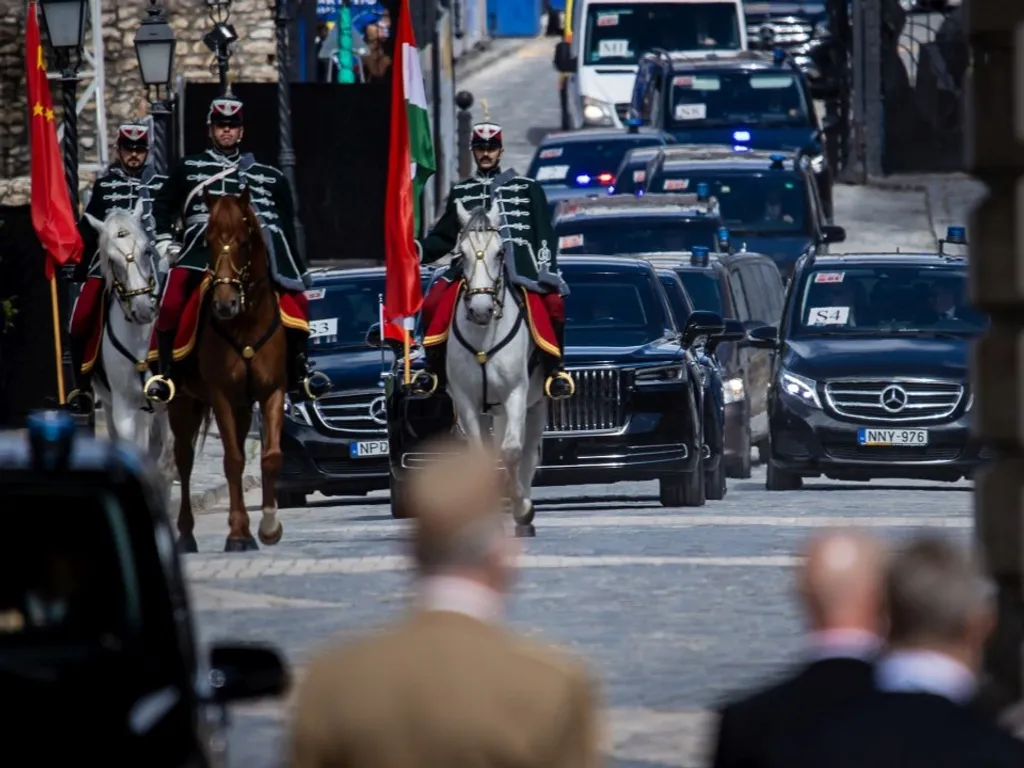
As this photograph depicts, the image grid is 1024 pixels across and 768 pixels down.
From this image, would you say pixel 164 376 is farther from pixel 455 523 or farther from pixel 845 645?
pixel 455 523

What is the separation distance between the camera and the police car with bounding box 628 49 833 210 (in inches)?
1735

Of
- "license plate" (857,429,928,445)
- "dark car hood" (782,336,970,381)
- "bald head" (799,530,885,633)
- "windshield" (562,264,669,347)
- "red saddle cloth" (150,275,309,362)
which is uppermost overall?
"bald head" (799,530,885,633)

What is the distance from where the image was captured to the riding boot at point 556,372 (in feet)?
64.4

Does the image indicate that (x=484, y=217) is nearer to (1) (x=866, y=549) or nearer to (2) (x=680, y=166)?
(1) (x=866, y=549)

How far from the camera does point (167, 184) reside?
18.8 m

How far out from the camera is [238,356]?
18.4 m

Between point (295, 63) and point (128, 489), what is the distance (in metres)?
44.9

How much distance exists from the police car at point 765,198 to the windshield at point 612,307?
1127 cm

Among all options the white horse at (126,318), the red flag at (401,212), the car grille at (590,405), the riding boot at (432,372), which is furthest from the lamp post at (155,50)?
the riding boot at (432,372)

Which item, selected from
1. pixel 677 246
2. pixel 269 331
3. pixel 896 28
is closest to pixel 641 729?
pixel 269 331

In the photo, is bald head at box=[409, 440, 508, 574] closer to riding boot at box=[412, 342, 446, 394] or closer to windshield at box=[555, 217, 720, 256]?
riding boot at box=[412, 342, 446, 394]

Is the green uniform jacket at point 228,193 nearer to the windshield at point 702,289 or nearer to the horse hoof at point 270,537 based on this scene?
the horse hoof at point 270,537

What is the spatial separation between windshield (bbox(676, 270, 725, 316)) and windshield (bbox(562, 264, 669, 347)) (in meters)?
3.18

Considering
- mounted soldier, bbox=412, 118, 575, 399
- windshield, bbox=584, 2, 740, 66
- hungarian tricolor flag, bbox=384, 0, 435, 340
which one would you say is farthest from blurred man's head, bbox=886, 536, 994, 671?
windshield, bbox=584, 2, 740, 66
